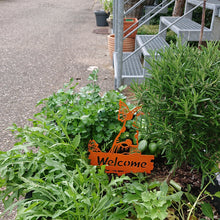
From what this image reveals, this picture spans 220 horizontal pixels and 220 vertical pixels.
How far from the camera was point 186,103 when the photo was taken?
3.37 ft

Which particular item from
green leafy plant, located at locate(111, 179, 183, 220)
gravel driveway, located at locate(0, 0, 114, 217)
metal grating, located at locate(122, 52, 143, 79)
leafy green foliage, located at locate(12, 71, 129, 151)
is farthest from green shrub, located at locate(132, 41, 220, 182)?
metal grating, located at locate(122, 52, 143, 79)

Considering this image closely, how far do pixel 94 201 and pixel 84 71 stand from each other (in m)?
3.41

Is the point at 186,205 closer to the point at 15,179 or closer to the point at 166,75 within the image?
the point at 166,75

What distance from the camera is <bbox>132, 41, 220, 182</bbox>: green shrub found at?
42.3 inches

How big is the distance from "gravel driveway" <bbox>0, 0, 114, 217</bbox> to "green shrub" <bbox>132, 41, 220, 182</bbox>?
148 cm

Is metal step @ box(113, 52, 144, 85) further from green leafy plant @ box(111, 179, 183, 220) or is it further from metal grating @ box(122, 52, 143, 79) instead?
green leafy plant @ box(111, 179, 183, 220)

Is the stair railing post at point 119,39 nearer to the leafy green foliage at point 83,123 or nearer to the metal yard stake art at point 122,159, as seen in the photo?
the leafy green foliage at point 83,123

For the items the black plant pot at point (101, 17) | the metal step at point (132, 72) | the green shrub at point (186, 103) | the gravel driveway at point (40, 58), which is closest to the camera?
the green shrub at point (186, 103)

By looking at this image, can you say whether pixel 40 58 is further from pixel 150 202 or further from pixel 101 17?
pixel 150 202

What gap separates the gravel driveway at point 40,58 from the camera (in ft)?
11.3

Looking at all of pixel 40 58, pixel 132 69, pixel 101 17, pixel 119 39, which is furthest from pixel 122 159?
pixel 101 17

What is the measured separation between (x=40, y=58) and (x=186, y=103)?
4.59 meters

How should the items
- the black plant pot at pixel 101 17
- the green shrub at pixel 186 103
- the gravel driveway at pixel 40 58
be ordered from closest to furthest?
the green shrub at pixel 186 103, the gravel driveway at pixel 40 58, the black plant pot at pixel 101 17

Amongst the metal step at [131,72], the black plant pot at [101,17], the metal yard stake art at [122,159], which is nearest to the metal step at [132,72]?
the metal step at [131,72]
